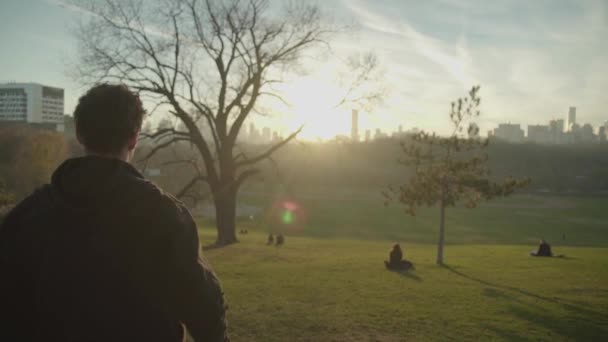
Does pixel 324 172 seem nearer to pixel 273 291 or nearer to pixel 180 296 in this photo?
pixel 273 291

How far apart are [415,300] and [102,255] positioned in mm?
10024

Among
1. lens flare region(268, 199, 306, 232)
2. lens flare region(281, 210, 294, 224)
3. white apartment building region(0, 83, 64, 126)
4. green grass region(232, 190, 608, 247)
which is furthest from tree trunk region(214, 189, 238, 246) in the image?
white apartment building region(0, 83, 64, 126)

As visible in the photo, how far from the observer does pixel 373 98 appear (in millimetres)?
20984

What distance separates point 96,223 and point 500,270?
16.5 m

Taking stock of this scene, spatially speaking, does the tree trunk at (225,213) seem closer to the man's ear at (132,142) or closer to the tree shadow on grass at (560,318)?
the tree shadow on grass at (560,318)

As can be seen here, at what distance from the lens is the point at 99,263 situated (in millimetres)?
2092

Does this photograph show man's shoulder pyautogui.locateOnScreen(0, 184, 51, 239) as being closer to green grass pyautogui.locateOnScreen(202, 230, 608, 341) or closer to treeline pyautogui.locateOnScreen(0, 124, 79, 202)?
green grass pyautogui.locateOnScreen(202, 230, 608, 341)

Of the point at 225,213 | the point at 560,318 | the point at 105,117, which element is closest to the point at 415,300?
the point at 560,318

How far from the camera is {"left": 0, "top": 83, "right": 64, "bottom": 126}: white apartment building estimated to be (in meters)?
78.4

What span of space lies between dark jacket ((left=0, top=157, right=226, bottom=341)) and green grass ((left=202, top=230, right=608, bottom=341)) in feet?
20.2

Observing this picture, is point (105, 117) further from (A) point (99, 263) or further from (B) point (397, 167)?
(B) point (397, 167)

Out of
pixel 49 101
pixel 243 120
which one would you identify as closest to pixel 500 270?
pixel 243 120

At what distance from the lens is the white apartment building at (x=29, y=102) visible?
257 ft

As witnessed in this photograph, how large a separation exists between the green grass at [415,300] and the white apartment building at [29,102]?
2949 inches
